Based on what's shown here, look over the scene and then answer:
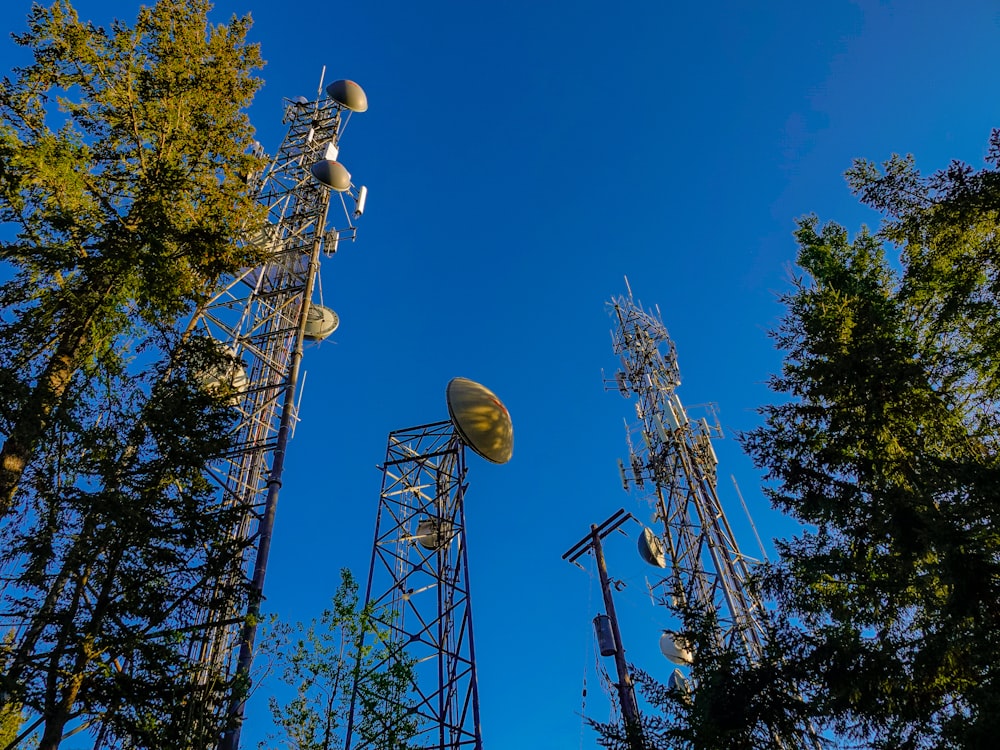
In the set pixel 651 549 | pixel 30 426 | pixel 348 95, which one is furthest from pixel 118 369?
pixel 651 549

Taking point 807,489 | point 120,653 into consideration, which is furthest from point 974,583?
point 120,653

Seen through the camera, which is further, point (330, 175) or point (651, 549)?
point (651, 549)

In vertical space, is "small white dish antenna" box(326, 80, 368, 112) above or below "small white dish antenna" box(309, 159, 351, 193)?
above

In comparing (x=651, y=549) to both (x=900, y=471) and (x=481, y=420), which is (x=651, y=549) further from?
(x=900, y=471)

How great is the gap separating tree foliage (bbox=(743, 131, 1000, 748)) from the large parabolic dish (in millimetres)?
6413

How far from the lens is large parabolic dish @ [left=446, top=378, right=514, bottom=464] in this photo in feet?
48.3

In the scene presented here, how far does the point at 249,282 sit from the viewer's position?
50.0 ft

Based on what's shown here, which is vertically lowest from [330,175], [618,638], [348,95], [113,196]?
[618,638]

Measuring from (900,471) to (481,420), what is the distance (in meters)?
8.60

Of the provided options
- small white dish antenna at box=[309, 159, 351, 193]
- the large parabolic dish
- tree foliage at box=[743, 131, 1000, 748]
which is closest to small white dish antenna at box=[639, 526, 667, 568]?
the large parabolic dish

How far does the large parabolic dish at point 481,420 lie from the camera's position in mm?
14711

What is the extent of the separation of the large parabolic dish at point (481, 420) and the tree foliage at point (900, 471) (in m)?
6.41

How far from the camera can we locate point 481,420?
49.3 ft

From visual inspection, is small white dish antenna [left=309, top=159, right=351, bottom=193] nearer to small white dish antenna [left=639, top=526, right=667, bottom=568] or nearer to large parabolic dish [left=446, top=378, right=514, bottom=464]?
large parabolic dish [left=446, top=378, right=514, bottom=464]
